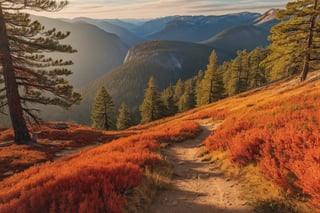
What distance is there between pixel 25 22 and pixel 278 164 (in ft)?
58.6

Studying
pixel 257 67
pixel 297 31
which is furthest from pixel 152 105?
pixel 297 31

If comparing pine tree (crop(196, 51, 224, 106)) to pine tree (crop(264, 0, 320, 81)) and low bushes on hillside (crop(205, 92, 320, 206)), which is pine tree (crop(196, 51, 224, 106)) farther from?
low bushes on hillside (crop(205, 92, 320, 206))

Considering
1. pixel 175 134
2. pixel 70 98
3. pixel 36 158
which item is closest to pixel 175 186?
pixel 175 134

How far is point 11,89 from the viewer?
661 inches

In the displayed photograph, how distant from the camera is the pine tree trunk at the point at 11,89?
52.9ft

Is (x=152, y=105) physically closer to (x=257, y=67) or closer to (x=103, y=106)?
(x=103, y=106)

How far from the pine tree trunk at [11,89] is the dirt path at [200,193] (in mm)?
13426

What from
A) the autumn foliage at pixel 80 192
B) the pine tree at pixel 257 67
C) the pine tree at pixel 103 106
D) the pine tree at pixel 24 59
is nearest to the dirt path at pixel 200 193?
the autumn foliage at pixel 80 192

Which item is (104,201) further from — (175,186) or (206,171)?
(206,171)

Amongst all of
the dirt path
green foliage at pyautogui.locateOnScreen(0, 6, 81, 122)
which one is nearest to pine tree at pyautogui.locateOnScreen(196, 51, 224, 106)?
green foliage at pyautogui.locateOnScreen(0, 6, 81, 122)

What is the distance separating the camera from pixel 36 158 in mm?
14258

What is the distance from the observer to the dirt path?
18.2ft

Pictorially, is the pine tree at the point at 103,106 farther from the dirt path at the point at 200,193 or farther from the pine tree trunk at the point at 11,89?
the dirt path at the point at 200,193

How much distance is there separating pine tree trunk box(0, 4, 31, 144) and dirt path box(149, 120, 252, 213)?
13.4 meters
